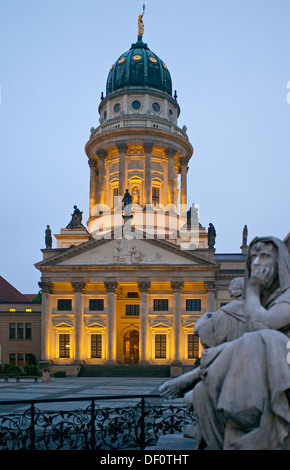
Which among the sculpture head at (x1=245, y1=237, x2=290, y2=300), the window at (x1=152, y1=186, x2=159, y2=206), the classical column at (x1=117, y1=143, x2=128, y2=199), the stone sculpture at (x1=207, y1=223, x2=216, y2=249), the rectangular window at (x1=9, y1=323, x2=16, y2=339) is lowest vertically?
the rectangular window at (x1=9, y1=323, x2=16, y2=339)

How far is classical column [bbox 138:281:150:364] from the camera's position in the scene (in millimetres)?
61062

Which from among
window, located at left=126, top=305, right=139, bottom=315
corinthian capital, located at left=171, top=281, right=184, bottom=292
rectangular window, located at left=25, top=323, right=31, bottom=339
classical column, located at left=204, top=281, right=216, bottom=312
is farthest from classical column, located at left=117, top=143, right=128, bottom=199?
rectangular window, located at left=25, top=323, right=31, bottom=339

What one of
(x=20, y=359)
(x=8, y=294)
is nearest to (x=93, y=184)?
(x=8, y=294)

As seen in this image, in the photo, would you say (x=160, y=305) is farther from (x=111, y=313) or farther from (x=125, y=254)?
(x=125, y=254)

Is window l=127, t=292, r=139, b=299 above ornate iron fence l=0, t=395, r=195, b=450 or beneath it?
above

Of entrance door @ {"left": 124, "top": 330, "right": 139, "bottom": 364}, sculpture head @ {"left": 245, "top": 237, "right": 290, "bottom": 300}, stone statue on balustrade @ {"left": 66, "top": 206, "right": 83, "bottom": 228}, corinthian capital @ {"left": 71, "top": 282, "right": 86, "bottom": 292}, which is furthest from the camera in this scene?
stone statue on balustrade @ {"left": 66, "top": 206, "right": 83, "bottom": 228}

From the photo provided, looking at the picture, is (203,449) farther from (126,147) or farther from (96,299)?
(126,147)

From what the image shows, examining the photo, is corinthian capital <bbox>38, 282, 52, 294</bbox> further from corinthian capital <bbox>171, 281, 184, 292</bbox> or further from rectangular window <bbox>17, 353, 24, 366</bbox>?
corinthian capital <bbox>171, 281, 184, 292</bbox>

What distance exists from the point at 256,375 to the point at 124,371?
5462 centimetres

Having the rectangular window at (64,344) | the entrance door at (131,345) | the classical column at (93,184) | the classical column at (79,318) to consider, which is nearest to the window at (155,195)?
the classical column at (93,184)

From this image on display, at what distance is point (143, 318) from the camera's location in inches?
2446

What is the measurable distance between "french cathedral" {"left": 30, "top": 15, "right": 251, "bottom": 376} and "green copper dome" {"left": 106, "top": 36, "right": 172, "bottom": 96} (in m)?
7.17

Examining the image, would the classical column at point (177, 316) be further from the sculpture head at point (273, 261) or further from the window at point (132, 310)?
the sculpture head at point (273, 261)
